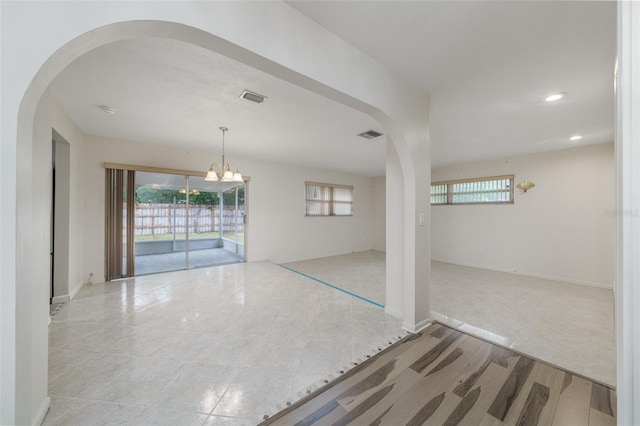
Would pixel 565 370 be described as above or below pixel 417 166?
below

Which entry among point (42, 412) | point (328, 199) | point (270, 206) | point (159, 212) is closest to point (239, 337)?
point (42, 412)

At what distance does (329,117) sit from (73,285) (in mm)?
4487

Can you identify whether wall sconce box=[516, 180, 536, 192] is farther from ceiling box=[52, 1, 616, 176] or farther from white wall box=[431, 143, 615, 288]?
ceiling box=[52, 1, 616, 176]

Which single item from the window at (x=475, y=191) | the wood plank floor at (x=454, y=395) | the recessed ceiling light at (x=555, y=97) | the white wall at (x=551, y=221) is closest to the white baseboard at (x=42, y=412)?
the wood plank floor at (x=454, y=395)

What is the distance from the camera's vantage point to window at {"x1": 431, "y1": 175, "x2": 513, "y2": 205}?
516 centimetres

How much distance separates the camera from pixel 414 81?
2324 millimetres

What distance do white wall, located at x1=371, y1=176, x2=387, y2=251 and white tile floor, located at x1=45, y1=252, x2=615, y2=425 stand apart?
3815 mm

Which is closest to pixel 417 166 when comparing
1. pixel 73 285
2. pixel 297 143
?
pixel 297 143

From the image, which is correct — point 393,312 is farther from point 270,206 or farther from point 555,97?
point 270,206

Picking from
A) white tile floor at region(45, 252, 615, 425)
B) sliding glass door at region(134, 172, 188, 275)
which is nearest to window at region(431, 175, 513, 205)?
white tile floor at region(45, 252, 615, 425)

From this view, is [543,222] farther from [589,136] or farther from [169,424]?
[169,424]

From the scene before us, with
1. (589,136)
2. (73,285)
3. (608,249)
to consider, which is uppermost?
(589,136)

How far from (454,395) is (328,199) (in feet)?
19.2

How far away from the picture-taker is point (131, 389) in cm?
162
